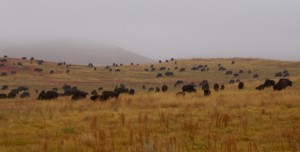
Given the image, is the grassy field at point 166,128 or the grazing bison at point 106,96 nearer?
the grassy field at point 166,128

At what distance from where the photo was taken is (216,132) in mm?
11617

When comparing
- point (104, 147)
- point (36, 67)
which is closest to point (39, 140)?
point (104, 147)

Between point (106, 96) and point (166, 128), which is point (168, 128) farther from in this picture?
point (106, 96)

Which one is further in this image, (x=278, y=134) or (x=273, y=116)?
(x=273, y=116)

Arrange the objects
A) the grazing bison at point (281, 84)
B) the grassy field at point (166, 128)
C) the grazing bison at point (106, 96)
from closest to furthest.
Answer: the grassy field at point (166, 128) → the grazing bison at point (106, 96) → the grazing bison at point (281, 84)

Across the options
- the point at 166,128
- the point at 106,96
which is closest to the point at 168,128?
the point at 166,128

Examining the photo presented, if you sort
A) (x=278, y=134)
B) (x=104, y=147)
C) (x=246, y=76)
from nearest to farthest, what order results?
(x=104, y=147)
(x=278, y=134)
(x=246, y=76)

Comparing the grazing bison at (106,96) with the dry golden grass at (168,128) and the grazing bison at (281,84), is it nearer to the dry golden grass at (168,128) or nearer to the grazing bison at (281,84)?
the dry golden grass at (168,128)

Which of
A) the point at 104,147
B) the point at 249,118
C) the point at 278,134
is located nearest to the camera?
the point at 104,147

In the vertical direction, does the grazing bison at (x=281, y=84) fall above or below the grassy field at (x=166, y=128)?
above

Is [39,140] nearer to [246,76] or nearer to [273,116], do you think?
[273,116]

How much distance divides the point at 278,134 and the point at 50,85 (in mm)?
39591

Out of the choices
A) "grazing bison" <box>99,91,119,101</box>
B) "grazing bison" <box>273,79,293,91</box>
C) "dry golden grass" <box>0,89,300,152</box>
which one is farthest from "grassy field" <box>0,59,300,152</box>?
"grazing bison" <box>273,79,293,91</box>

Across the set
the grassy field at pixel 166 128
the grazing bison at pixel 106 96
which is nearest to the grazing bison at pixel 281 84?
the grassy field at pixel 166 128
